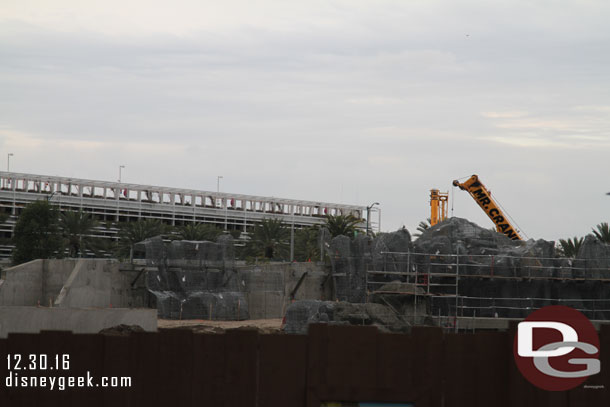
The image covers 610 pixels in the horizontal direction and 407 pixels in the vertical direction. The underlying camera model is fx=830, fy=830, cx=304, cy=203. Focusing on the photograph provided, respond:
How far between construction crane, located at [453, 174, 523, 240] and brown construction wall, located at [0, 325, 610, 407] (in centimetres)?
4075

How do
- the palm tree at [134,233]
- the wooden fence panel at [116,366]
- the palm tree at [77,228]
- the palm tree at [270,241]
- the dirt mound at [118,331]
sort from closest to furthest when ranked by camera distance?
the wooden fence panel at [116,366] → the dirt mound at [118,331] → the palm tree at [77,228] → the palm tree at [134,233] → the palm tree at [270,241]

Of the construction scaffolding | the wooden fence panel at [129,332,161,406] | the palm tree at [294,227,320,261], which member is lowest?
the wooden fence panel at [129,332,161,406]

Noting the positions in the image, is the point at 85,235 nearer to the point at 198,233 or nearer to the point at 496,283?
the point at 198,233

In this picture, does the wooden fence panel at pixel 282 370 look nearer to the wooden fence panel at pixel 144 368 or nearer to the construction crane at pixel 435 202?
the wooden fence panel at pixel 144 368

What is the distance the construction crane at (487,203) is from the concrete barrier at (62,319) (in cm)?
2895

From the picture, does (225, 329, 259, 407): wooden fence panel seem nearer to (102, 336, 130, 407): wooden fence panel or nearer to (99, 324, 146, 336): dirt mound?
(102, 336, 130, 407): wooden fence panel

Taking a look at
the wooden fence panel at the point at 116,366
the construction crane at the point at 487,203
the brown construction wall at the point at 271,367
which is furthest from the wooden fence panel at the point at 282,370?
the construction crane at the point at 487,203

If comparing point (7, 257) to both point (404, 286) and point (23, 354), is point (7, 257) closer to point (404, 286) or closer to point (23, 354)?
point (404, 286)

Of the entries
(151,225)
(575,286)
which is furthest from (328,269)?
(151,225)

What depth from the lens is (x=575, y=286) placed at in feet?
128

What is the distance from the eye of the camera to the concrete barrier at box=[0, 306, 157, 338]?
27422 mm

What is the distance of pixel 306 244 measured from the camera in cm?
7331

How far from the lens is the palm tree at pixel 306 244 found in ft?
226

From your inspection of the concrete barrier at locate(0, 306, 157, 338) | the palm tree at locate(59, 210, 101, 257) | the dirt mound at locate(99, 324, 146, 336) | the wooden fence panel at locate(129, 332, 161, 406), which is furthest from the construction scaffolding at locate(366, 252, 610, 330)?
the palm tree at locate(59, 210, 101, 257)
